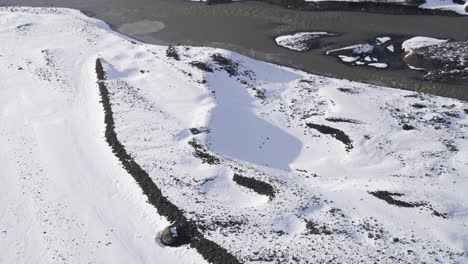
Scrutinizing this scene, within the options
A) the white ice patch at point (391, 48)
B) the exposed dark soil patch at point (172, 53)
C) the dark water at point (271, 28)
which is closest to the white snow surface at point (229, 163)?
the exposed dark soil patch at point (172, 53)

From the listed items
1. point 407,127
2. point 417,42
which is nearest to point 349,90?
point 407,127

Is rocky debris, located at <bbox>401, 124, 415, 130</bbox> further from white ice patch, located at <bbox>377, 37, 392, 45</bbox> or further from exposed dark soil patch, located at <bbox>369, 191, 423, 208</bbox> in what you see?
white ice patch, located at <bbox>377, 37, 392, 45</bbox>

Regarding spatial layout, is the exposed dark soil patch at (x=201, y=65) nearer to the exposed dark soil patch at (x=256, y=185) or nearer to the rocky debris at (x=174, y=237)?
the exposed dark soil patch at (x=256, y=185)

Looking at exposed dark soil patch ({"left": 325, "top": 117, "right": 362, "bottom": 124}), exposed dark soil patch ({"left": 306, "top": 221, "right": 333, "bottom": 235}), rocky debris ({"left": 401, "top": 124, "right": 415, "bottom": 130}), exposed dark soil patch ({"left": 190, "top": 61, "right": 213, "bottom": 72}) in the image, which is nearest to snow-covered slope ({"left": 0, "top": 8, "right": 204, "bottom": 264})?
exposed dark soil patch ({"left": 306, "top": 221, "right": 333, "bottom": 235})

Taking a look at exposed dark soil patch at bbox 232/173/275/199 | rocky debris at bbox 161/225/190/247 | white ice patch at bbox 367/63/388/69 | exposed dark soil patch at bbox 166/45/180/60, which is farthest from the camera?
exposed dark soil patch at bbox 166/45/180/60

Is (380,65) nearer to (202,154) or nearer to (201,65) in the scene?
(201,65)
